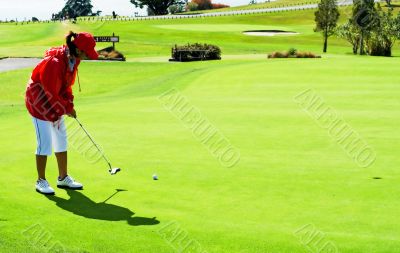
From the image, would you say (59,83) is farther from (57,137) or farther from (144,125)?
(144,125)

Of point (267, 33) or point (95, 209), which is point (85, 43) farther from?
point (267, 33)

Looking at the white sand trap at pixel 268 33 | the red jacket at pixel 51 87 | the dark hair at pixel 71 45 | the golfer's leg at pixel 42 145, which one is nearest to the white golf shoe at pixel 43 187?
the golfer's leg at pixel 42 145

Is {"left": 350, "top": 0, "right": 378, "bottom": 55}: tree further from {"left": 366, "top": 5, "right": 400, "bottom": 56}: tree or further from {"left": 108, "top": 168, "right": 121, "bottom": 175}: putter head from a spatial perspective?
{"left": 108, "top": 168, "right": 121, "bottom": 175}: putter head

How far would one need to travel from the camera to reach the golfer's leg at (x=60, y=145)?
8188 mm

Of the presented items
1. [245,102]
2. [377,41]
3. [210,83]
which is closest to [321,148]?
[245,102]

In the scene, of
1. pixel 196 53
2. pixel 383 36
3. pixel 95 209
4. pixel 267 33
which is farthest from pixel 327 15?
pixel 95 209

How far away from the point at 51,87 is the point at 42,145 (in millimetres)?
823

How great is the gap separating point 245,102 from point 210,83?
665 cm

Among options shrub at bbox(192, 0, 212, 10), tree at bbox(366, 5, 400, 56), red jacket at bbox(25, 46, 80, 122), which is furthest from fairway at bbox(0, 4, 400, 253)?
shrub at bbox(192, 0, 212, 10)

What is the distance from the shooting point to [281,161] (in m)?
9.13

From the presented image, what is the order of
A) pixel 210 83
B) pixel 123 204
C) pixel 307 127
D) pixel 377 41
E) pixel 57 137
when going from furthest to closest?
pixel 377 41
pixel 210 83
pixel 307 127
pixel 57 137
pixel 123 204

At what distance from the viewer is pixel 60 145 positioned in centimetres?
828

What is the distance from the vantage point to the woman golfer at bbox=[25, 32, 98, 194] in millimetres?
7730

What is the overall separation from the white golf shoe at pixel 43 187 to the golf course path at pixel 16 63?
34.3 metres
